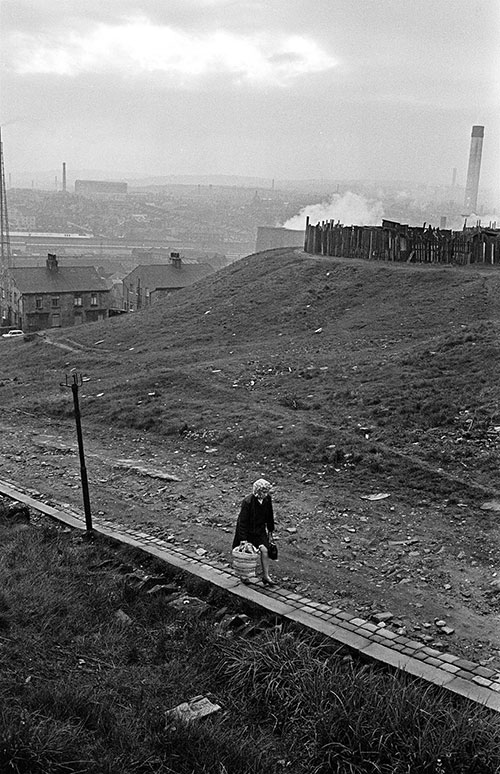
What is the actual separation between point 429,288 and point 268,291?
22.0 ft

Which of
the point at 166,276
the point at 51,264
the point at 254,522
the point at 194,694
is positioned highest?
the point at 254,522

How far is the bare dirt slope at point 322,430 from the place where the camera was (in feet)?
30.2

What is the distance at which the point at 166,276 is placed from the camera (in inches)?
2048

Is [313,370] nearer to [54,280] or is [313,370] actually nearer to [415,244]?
[415,244]

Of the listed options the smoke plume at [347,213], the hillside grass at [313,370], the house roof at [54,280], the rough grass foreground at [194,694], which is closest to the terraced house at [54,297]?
the house roof at [54,280]

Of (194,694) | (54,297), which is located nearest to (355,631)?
(194,694)

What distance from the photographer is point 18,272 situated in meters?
51.5

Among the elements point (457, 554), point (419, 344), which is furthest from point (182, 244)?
point (457, 554)

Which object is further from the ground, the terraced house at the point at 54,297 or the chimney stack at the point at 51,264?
the chimney stack at the point at 51,264

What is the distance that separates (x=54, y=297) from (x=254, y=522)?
45210mm

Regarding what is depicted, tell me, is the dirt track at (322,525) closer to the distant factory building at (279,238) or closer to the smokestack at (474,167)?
the distant factory building at (279,238)

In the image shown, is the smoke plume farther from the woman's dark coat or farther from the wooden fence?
the woman's dark coat

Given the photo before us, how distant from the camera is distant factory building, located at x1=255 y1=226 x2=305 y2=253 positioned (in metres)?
60.2

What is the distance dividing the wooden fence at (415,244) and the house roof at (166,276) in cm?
2076
